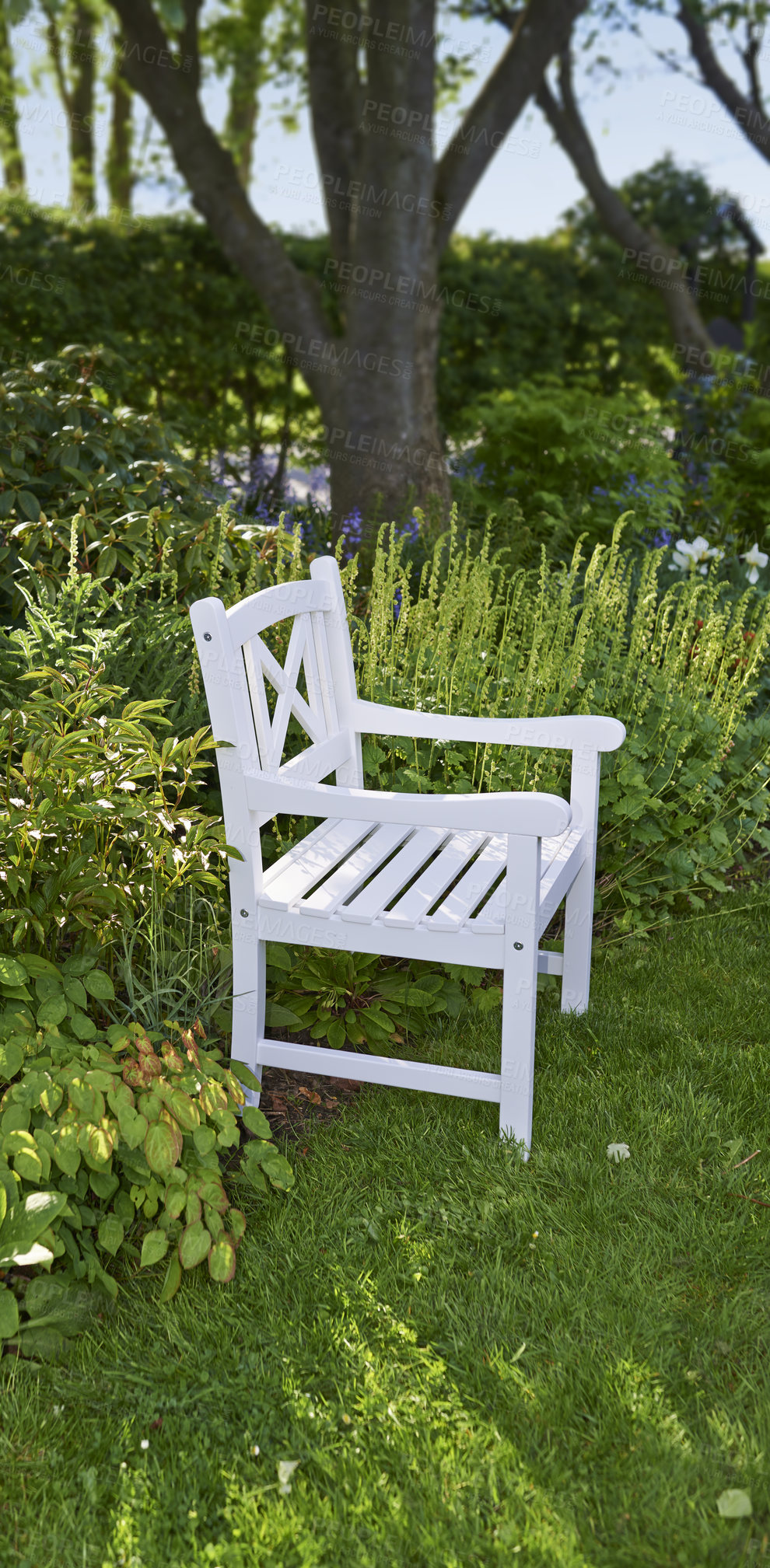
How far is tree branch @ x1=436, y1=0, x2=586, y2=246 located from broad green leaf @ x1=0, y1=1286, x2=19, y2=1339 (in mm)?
6972

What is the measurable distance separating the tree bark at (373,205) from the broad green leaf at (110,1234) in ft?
15.7

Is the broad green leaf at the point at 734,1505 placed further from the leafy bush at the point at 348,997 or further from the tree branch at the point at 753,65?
the tree branch at the point at 753,65

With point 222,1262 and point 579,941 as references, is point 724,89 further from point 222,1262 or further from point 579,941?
point 222,1262

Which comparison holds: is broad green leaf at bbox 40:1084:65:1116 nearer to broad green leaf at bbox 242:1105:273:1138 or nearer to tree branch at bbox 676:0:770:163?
broad green leaf at bbox 242:1105:273:1138

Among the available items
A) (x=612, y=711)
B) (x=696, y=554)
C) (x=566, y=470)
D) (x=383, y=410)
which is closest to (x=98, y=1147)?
(x=612, y=711)

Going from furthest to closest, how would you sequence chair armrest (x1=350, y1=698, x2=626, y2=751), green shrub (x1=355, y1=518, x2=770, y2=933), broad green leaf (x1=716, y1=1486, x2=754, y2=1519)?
green shrub (x1=355, y1=518, x2=770, y2=933) < chair armrest (x1=350, y1=698, x2=626, y2=751) < broad green leaf (x1=716, y1=1486, x2=754, y2=1519)

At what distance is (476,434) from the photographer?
737 cm

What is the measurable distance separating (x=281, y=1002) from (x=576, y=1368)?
4.15 feet

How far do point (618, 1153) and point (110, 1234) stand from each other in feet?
3.59

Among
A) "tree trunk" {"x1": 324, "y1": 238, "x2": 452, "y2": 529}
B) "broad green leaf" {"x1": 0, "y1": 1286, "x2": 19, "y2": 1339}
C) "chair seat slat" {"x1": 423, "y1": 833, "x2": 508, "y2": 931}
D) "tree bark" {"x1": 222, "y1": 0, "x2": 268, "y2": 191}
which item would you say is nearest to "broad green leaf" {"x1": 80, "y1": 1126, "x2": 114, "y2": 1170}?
"broad green leaf" {"x1": 0, "y1": 1286, "x2": 19, "y2": 1339}

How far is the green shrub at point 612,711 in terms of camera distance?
3369 millimetres

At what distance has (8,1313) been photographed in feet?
6.10

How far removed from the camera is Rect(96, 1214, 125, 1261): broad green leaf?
199 cm

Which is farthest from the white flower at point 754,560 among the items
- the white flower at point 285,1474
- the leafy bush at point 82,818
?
the white flower at point 285,1474
